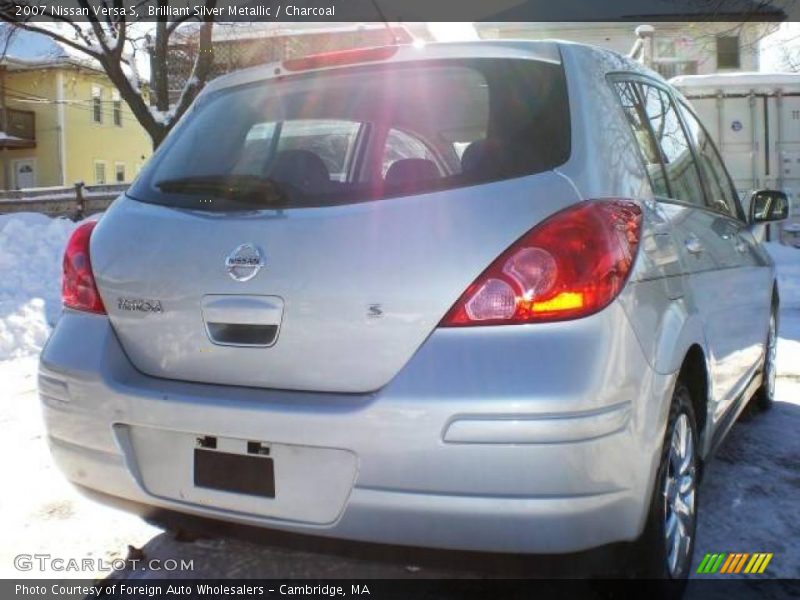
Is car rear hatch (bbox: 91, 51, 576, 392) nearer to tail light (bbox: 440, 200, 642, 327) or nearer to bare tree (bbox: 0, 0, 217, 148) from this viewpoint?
tail light (bbox: 440, 200, 642, 327)

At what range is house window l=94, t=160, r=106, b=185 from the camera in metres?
36.1

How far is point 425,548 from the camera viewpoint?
196 cm

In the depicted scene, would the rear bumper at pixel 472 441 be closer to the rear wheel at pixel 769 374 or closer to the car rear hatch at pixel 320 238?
the car rear hatch at pixel 320 238

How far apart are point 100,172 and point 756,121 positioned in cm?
3074

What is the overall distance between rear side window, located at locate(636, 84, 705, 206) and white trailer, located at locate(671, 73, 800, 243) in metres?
10.1

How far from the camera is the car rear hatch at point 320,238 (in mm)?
2016

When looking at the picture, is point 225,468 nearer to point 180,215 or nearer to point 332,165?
point 180,215

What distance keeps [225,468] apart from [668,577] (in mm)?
1279

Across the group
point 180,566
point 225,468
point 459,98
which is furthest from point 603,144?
point 180,566

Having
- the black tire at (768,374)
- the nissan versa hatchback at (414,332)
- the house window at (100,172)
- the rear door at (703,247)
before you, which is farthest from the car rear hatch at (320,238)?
the house window at (100,172)

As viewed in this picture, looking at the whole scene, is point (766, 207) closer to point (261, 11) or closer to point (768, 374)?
point (768, 374)

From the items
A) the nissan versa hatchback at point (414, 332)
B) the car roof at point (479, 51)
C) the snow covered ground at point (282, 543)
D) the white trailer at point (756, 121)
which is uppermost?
the white trailer at point (756, 121)

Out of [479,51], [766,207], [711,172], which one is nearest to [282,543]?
[479,51]

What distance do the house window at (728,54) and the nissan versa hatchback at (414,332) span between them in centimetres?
2420
